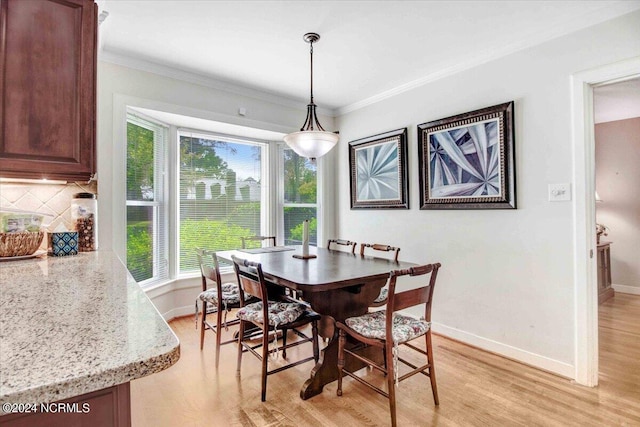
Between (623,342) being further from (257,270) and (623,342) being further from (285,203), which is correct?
(285,203)

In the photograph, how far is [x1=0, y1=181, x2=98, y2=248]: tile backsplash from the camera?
1.92 metres

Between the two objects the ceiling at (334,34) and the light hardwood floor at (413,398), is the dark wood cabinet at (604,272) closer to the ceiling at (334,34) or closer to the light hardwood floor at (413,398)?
the light hardwood floor at (413,398)

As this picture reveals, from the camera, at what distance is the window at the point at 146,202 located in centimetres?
315

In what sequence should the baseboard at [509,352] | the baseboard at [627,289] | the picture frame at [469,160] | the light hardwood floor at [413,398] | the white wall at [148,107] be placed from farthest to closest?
the baseboard at [627,289] → the white wall at [148,107] → the picture frame at [469,160] → the baseboard at [509,352] → the light hardwood floor at [413,398]

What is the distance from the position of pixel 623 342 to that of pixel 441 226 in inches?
72.6

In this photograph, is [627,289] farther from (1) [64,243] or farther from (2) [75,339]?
(1) [64,243]

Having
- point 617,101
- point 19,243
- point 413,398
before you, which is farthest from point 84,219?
point 617,101

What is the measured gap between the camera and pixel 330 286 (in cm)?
182

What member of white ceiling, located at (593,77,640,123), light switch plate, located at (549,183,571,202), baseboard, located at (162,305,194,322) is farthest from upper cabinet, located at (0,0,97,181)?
white ceiling, located at (593,77,640,123)

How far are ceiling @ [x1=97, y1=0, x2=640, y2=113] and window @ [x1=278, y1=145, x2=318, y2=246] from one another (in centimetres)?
128

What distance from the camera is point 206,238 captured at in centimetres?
383

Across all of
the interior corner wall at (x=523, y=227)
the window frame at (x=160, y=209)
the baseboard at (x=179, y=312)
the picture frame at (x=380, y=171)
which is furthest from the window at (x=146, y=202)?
the interior corner wall at (x=523, y=227)

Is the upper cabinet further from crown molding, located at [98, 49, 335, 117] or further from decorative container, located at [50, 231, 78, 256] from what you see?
crown molding, located at [98, 49, 335, 117]

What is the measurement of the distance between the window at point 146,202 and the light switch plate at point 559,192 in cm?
360
